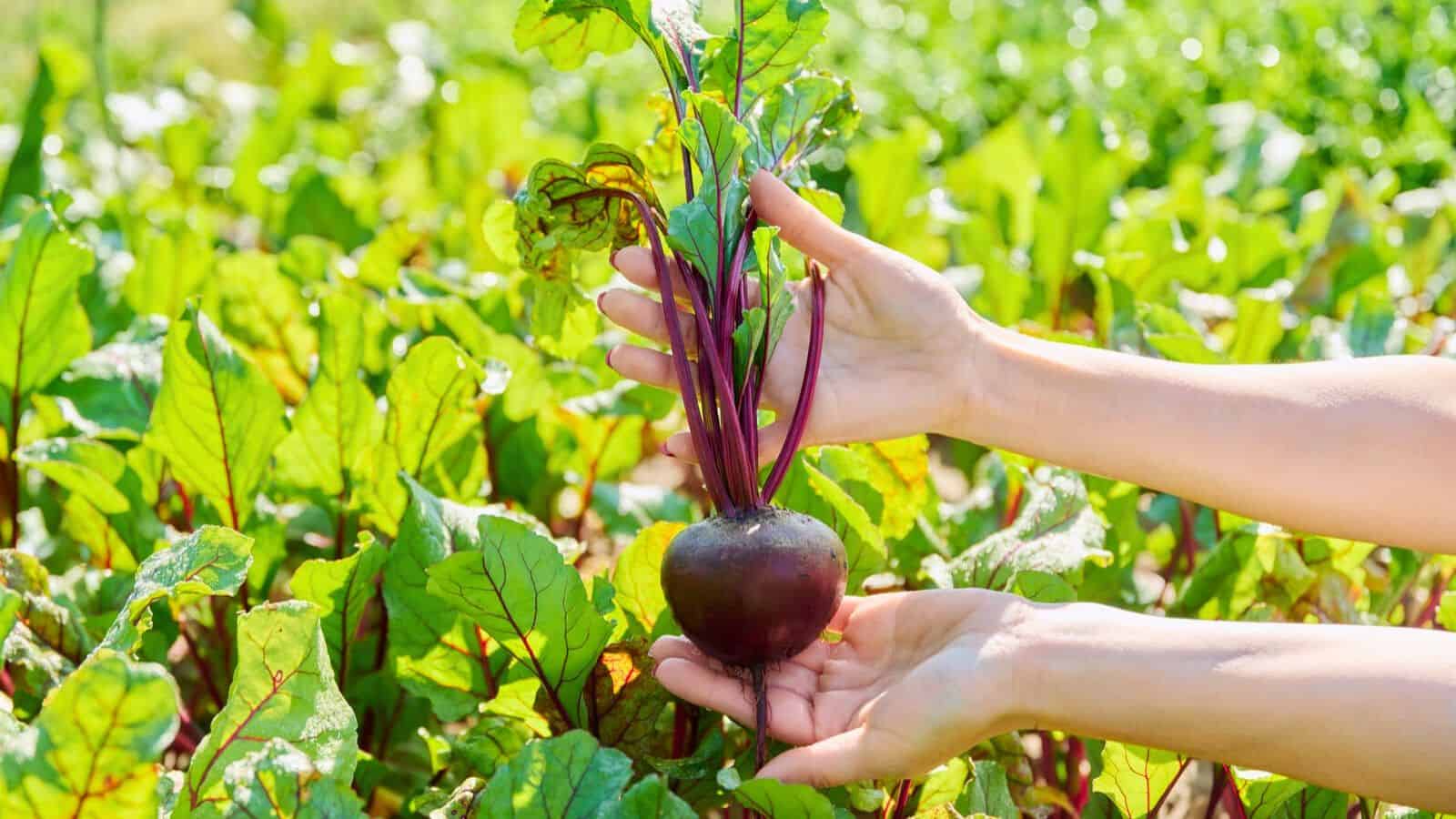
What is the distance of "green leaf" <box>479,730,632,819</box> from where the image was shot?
124 cm

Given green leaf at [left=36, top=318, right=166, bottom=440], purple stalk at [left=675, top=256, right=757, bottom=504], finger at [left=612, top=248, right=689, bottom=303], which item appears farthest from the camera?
green leaf at [left=36, top=318, right=166, bottom=440]

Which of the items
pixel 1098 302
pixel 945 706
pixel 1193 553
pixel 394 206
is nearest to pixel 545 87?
pixel 394 206

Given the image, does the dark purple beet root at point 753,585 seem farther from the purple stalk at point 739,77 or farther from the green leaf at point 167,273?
the green leaf at point 167,273

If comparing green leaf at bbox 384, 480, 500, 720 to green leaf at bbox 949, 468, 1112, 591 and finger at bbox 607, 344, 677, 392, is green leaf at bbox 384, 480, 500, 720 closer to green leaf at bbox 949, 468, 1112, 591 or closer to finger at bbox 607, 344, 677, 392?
finger at bbox 607, 344, 677, 392

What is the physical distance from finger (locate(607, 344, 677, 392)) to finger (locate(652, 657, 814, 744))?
0.38 m

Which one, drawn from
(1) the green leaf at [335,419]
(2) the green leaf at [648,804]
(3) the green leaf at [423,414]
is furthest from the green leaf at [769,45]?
(2) the green leaf at [648,804]

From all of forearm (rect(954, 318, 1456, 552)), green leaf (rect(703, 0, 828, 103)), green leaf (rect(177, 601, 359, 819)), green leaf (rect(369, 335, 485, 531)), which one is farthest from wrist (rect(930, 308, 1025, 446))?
green leaf (rect(177, 601, 359, 819))

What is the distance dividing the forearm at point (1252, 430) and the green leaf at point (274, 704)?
0.83 meters

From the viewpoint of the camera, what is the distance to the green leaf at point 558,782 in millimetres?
1244

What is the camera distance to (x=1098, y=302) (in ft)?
7.82

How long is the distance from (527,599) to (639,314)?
41 cm

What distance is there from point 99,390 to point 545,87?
10.00 ft

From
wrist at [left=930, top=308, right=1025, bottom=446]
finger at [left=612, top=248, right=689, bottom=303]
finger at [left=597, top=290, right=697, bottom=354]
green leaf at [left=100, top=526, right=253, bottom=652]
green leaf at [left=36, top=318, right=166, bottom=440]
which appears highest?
finger at [left=612, top=248, right=689, bottom=303]

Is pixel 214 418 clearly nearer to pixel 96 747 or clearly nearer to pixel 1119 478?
pixel 96 747
